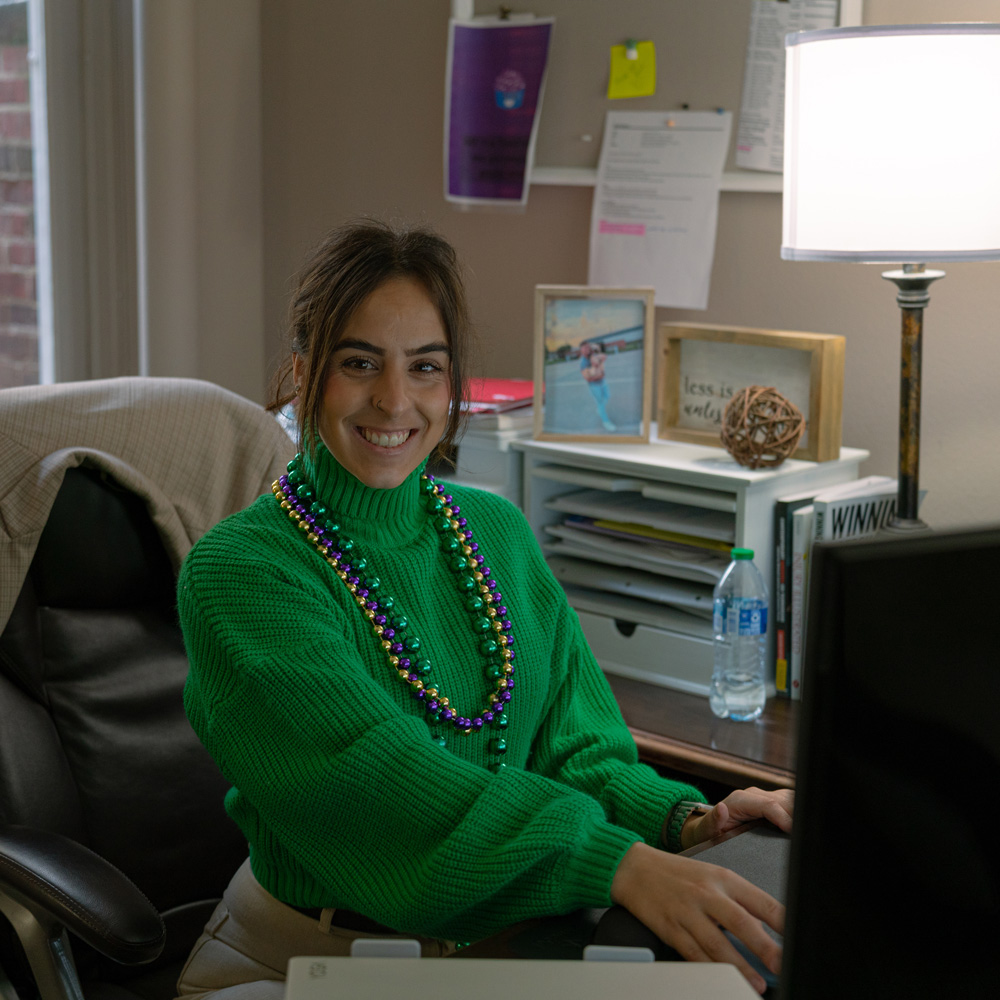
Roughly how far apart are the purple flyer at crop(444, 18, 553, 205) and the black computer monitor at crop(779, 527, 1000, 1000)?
6.00ft

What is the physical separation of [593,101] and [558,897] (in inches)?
62.0

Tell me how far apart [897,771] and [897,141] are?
1.06 m

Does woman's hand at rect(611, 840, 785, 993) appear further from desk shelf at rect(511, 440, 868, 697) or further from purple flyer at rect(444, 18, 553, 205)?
purple flyer at rect(444, 18, 553, 205)

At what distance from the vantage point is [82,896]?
1059mm

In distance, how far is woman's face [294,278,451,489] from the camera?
1135mm

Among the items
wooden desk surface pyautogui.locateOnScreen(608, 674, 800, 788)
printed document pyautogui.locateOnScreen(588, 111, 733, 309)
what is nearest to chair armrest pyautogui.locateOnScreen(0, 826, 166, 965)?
wooden desk surface pyautogui.locateOnScreen(608, 674, 800, 788)

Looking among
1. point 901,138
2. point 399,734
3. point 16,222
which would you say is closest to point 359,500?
point 399,734

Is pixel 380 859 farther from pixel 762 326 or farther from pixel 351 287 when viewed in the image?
pixel 762 326

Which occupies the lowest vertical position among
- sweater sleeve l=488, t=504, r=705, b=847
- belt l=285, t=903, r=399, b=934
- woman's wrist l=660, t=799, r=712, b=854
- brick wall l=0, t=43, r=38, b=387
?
belt l=285, t=903, r=399, b=934

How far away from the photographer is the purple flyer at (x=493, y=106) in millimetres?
2154

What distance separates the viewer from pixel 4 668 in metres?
1.34

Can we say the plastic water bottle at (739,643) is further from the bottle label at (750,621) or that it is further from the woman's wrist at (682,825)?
the woman's wrist at (682,825)

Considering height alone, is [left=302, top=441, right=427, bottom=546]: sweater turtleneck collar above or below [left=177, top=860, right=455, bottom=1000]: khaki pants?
above

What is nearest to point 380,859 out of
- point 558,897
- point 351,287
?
point 558,897
